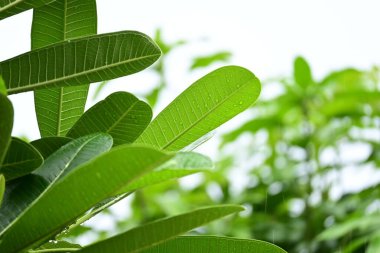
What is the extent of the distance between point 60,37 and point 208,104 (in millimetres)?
126

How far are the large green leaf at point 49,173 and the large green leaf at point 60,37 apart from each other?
0.08m

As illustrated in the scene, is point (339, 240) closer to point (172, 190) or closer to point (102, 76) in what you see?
point (172, 190)

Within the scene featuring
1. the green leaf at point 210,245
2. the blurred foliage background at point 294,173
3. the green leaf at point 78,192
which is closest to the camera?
the green leaf at point 78,192

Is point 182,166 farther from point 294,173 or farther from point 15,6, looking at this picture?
point 294,173

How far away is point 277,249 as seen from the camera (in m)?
0.46

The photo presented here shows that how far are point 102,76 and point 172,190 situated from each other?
144 cm

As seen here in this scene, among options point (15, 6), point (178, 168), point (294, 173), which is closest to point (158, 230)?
point (178, 168)

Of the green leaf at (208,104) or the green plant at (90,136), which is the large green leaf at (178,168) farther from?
the green leaf at (208,104)

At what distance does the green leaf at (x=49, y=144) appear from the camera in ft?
1.51

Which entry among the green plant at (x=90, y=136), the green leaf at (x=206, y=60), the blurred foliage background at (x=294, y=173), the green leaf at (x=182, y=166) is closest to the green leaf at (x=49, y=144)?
the green plant at (x=90, y=136)

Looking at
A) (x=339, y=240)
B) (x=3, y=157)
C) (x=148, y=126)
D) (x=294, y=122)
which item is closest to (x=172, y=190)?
(x=294, y=122)

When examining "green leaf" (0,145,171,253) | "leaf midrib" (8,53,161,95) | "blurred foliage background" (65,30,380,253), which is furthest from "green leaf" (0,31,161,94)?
"blurred foliage background" (65,30,380,253)

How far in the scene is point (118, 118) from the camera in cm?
48

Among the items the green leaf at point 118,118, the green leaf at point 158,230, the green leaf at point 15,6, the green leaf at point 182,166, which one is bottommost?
the green leaf at point 158,230
